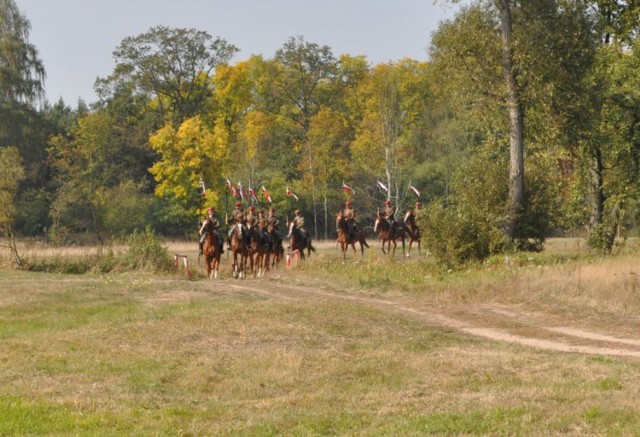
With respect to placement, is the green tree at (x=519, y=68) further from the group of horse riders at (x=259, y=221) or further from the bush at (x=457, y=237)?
the group of horse riders at (x=259, y=221)

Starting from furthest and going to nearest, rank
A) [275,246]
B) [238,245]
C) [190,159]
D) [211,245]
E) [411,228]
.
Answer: [190,159] → [411,228] → [275,246] → [238,245] → [211,245]

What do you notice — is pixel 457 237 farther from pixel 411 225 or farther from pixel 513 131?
pixel 411 225

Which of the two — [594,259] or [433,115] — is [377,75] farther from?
[594,259]

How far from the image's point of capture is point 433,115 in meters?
90.6

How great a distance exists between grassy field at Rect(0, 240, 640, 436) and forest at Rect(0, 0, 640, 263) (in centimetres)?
703

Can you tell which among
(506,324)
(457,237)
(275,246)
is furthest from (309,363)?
(275,246)

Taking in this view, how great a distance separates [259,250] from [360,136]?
40.5 m

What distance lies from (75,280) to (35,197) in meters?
39.8

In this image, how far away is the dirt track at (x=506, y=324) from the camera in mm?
18688

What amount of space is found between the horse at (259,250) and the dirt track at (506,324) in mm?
8315

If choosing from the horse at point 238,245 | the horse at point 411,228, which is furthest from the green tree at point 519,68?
the horse at point 411,228

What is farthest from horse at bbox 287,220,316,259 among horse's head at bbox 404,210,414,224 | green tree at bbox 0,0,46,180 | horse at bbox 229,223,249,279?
green tree at bbox 0,0,46,180

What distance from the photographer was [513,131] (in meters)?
35.1

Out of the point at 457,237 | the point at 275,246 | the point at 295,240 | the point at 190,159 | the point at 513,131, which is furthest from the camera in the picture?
the point at 190,159
